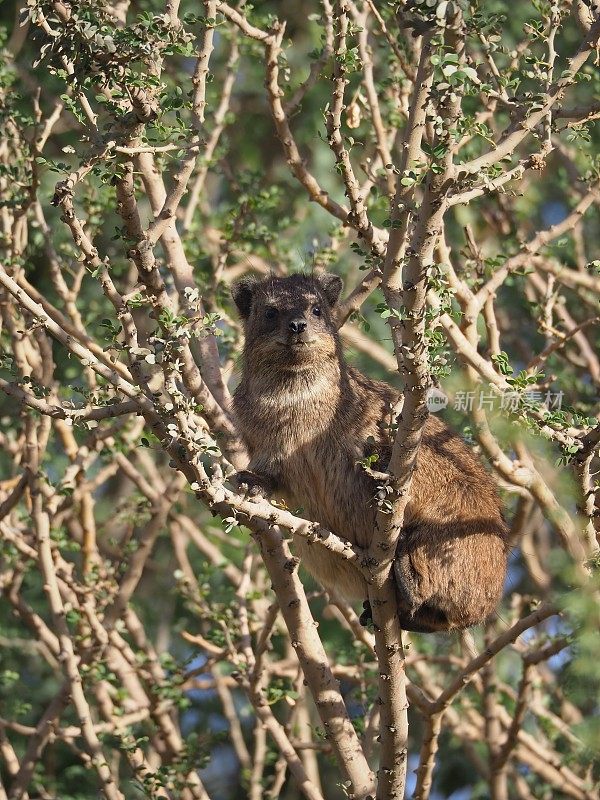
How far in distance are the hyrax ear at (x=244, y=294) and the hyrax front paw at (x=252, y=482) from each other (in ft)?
4.31

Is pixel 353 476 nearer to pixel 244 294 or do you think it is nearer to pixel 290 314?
pixel 290 314

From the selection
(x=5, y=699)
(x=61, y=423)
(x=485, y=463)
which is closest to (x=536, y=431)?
(x=485, y=463)

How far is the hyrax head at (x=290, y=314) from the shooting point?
21.0 feet

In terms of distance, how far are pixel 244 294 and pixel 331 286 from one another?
20.3 inches

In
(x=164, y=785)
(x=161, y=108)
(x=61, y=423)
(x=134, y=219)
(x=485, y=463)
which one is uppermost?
(x=161, y=108)

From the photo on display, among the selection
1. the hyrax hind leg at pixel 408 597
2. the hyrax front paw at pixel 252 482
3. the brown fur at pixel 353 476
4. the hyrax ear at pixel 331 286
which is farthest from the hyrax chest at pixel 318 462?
the hyrax ear at pixel 331 286

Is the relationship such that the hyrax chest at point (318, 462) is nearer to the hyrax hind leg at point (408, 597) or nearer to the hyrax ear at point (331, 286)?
the hyrax hind leg at point (408, 597)

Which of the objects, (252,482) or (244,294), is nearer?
(252,482)

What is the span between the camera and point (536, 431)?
5.14 metres

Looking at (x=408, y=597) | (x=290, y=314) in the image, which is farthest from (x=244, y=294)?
(x=408, y=597)

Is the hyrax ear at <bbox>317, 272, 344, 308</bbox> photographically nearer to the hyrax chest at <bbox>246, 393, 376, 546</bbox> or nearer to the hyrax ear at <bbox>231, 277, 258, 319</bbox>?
the hyrax ear at <bbox>231, 277, 258, 319</bbox>

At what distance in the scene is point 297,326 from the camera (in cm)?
636

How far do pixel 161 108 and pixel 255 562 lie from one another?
4.77 metres

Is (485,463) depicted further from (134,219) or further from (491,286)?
(134,219)
